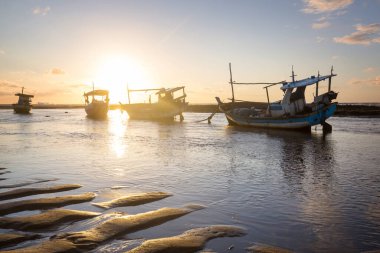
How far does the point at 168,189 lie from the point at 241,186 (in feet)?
7.21

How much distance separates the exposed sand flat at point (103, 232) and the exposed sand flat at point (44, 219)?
2.18ft

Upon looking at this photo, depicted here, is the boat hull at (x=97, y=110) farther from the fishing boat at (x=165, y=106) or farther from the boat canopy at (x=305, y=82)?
the boat canopy at (x=305, y=82)

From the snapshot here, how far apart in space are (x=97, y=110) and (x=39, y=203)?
6743 cm

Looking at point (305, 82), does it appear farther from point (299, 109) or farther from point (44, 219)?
point (44, 219)

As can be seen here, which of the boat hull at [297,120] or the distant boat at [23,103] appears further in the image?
the distant boat at [23,103]

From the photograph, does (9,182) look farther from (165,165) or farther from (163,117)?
(163,117)

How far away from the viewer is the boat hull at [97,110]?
71000 millimetres

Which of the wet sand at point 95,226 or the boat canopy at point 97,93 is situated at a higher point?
the boat canopy at point 97,93

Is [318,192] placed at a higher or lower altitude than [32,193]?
lower

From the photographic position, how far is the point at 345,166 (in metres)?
13.2

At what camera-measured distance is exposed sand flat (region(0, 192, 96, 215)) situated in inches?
245

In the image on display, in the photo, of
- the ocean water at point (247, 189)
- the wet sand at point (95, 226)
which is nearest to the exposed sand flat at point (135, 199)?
the wet sand at point (95, 226)

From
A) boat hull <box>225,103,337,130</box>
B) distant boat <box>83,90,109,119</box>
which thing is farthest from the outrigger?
boat hull <box>225,103,337,130</box>

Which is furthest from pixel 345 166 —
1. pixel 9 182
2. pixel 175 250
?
pixel 9 182
